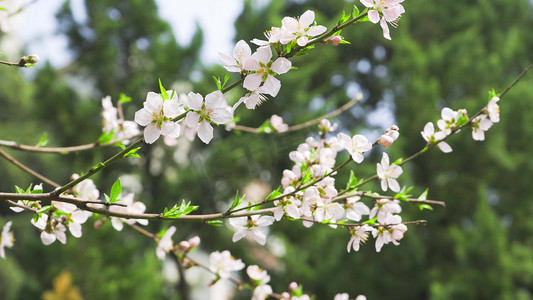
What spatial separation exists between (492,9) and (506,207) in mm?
3119

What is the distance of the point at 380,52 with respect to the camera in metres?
7.05

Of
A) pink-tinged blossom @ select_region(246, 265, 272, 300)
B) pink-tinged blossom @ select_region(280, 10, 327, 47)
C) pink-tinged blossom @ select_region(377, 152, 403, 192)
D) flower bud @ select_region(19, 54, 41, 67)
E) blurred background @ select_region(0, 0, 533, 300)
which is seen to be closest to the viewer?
pink-tinged blossom @ select_region(280, 10, 327, 47)

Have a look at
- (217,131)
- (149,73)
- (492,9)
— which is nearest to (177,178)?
(217,131)

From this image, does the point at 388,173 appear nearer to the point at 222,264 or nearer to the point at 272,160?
the point at 222,264

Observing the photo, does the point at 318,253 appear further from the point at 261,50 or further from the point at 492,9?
the point at 492,9

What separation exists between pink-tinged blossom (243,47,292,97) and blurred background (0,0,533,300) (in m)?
3.41

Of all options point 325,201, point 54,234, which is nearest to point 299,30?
point 325,201

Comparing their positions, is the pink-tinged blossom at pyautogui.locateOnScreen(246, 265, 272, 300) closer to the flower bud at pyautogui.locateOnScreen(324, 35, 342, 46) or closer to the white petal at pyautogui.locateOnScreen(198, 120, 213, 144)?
the white petal at pyautogui.locateOnScreen(198, 120, 213, 144)

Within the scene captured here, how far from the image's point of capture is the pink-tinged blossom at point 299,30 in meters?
0.57

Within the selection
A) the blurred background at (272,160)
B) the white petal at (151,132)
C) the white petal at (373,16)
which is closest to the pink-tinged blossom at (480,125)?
the white petal at (373,16)

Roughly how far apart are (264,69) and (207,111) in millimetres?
94

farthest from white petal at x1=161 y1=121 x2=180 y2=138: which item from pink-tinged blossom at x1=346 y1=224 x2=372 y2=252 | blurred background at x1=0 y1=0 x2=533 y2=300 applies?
blurred background at x1=0 y1=0 x2=533 y2=300

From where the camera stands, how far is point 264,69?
0.58 meters

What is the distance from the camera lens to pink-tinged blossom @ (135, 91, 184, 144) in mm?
599
